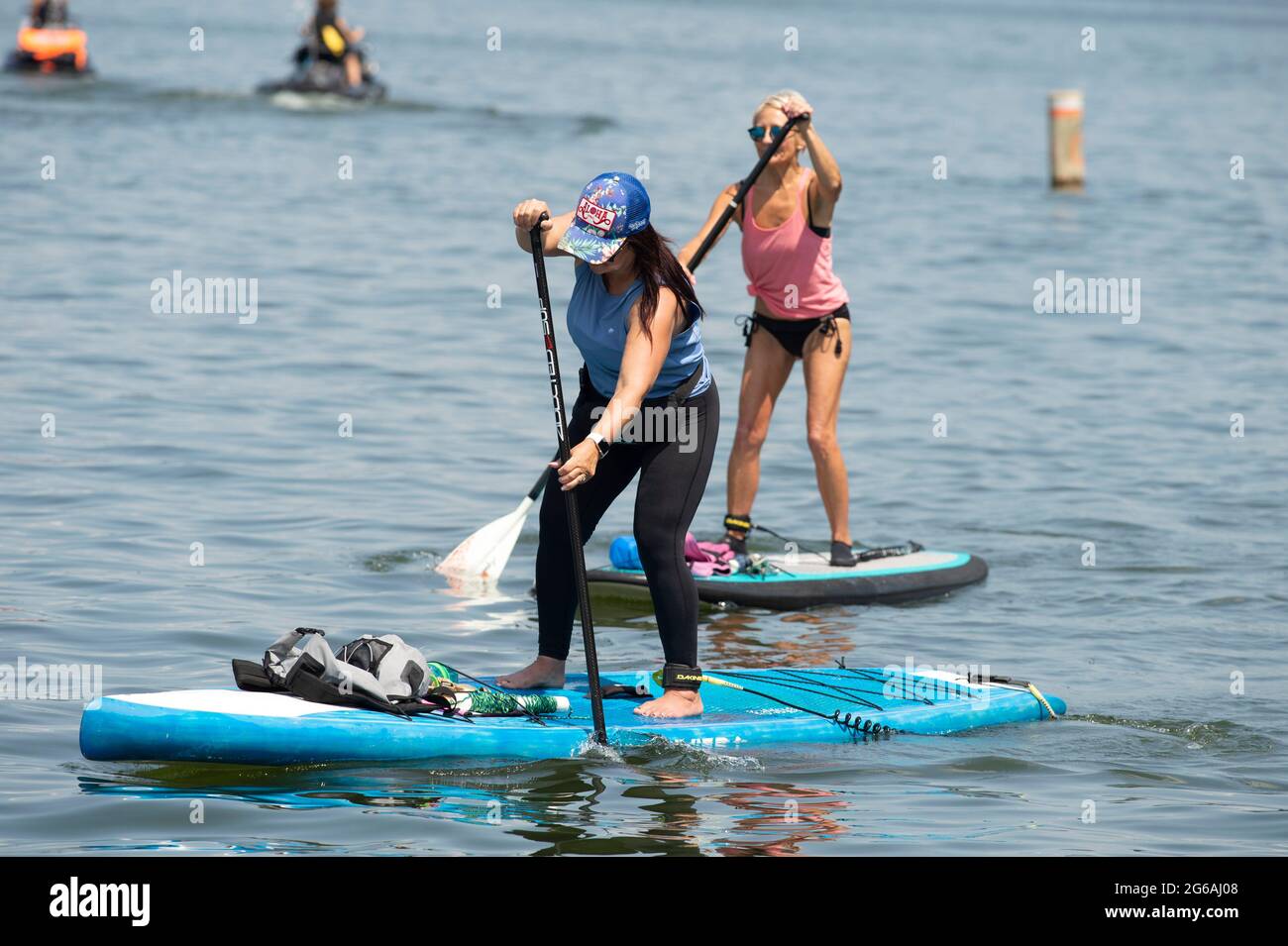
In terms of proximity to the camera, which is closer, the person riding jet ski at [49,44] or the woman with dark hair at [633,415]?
the woman with dark hair at [633,415]

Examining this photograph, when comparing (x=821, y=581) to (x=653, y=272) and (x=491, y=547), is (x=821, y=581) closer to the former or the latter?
(x=491, y=547)

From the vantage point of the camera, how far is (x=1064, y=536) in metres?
10.5

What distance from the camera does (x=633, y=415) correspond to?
20.1ft

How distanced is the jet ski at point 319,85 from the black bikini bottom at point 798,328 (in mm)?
21904

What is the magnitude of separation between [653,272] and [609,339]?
28cm

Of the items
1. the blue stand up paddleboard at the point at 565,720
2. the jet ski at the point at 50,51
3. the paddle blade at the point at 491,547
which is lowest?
the blue stand up paddleboard at the point at 565,720

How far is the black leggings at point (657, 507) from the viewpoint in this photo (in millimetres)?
6406

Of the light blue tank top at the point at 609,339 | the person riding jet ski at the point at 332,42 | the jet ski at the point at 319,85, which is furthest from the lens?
the jet ski at the point at 319,85
